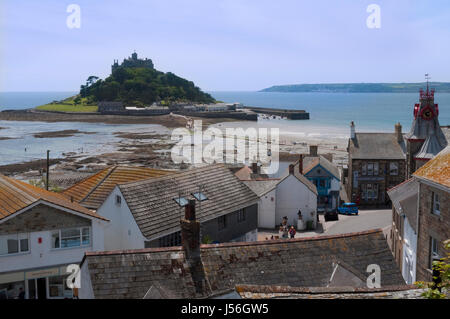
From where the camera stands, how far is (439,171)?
20750 mm

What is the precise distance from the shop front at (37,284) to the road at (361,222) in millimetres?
21337

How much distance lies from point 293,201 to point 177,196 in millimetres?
15707

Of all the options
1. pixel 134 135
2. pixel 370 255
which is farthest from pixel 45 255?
pixel 134 135

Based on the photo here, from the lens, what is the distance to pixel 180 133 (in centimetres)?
12188

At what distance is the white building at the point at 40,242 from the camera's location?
776 inches

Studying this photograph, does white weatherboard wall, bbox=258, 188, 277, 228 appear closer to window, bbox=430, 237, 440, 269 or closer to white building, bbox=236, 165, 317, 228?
white building, bbox=236, 165, 317, 228

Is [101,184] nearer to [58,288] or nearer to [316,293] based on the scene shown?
[58,288]

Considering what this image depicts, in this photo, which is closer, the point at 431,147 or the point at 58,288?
the point at 58,288

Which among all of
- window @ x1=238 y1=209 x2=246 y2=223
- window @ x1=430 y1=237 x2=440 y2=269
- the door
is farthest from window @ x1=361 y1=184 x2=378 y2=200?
the door

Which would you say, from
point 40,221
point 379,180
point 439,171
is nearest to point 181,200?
point 40,221

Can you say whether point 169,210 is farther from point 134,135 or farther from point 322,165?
point 134,135

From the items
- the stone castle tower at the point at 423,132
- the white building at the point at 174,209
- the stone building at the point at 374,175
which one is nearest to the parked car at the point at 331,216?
the stone castle tower at the point at 423,132
